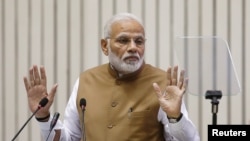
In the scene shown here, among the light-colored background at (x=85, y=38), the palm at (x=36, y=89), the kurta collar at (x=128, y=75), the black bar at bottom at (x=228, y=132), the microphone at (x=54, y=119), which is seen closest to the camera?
the black bar at bottom at (x=228, y=132)

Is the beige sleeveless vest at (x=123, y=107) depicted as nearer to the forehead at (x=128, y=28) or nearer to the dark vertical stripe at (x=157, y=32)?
the forehead at (x=128, y=28)

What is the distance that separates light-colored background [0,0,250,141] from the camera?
3.04m

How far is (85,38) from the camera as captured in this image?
3.14m

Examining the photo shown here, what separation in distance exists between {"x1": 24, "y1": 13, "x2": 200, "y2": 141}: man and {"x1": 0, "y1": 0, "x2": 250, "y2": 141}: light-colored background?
0.92 m

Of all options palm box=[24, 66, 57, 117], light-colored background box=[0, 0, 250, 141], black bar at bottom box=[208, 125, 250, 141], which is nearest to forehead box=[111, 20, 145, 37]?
palm box=[24, 66, 57, 117]

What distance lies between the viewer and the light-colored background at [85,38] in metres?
3.04

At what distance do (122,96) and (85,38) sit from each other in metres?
1.11

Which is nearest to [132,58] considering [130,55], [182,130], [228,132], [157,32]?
[130,55]

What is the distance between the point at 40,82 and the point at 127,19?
0.53 meters

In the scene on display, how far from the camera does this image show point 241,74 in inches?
119

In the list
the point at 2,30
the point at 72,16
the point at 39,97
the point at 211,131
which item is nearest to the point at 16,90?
the point at 2,30

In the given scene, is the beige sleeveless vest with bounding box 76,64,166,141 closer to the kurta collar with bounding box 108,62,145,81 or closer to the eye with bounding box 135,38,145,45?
the kurta collar with bounding box 108,62,145,81

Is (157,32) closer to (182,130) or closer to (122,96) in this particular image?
(122,96)

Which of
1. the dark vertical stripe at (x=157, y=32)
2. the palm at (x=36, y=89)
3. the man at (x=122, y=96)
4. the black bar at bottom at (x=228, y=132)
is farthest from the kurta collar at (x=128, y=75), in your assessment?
the dark vertical stripe at (x=157, y=32)
